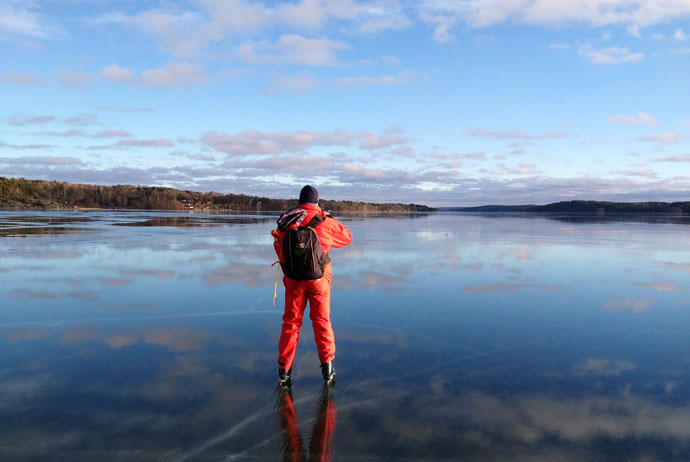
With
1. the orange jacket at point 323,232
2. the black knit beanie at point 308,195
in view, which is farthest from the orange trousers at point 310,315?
the black knit beanie at point 308,195

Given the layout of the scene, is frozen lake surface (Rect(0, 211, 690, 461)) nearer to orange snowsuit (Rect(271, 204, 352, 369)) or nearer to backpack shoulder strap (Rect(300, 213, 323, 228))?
orange snowsuit (Rect(271, 204, 352, 369))

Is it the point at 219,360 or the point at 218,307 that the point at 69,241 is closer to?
the point at 218,307

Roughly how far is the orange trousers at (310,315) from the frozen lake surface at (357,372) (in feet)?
0.88

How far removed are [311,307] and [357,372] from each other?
2.14ft

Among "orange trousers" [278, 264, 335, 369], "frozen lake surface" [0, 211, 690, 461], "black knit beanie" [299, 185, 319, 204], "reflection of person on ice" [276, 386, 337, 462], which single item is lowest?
"reflection of person on ice" [276, 386, 337, 462]

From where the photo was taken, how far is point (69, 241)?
1346 centimetres

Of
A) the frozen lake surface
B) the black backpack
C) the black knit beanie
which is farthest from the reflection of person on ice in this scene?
the black knit beanie

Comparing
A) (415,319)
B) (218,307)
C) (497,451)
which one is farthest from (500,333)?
(218,307)

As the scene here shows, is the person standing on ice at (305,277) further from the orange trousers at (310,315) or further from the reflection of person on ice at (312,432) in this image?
the reflection of person on ice at (312,432)

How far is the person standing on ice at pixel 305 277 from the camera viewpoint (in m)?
3.42

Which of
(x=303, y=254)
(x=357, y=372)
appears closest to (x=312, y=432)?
(x=357, y=372)

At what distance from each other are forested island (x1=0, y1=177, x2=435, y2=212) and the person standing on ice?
82.0 metres

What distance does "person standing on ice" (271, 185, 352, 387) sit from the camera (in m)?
3.42

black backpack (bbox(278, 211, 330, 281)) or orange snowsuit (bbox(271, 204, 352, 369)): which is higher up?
black backpack (bbox(278, 211, 330, 281))
